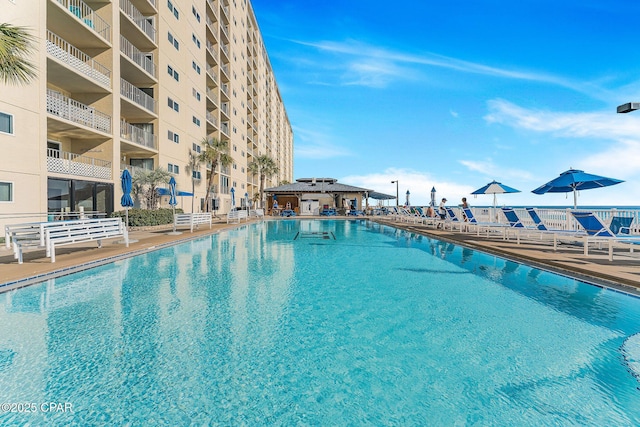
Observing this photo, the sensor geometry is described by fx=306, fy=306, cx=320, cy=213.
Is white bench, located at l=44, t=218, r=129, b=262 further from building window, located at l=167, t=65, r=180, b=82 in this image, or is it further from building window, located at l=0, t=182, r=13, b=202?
building window, located at l=167, t=65, r=180, b=82

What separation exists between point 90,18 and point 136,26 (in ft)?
9.88

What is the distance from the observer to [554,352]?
352 cm

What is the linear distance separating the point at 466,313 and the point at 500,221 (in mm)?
10695

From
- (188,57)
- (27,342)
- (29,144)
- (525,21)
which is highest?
(188,57)

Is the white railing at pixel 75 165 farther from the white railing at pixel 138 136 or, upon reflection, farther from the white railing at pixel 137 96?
the white railing at pixel 137 96

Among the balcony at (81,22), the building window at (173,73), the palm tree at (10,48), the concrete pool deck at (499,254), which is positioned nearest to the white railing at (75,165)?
the concrete pool deck at (499,254)

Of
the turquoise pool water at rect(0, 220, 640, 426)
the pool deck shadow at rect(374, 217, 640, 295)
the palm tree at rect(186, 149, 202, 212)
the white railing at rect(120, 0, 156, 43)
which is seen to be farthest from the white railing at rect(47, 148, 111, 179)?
the pool deck shadow at rect(374, 217, 640, 295)

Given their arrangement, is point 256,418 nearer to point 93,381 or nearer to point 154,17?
point 93,381

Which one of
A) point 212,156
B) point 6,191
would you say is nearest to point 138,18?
point 212,156

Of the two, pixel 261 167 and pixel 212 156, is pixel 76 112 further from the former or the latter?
pixel 261 167

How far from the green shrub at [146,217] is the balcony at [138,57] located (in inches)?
385

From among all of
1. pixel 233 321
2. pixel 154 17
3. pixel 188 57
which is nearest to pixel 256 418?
pixel 233 321

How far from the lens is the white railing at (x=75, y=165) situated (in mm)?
14666

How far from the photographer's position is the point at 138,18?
831 inches
